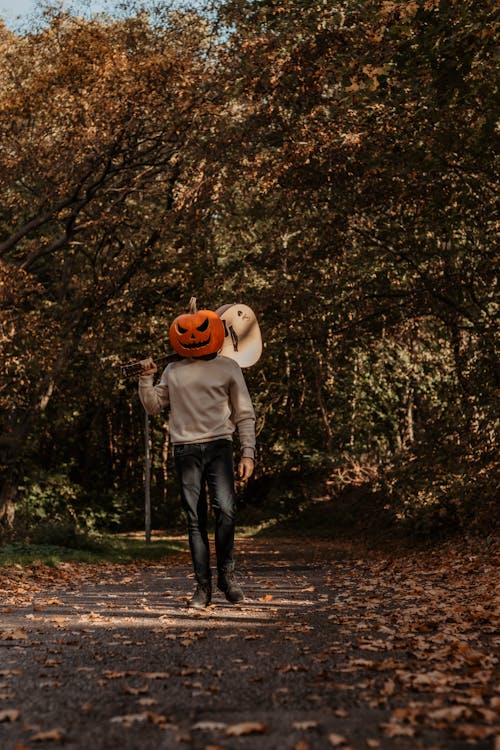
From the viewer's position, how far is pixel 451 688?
4.40 m

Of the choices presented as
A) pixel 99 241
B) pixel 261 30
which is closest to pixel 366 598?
pixel 261 30

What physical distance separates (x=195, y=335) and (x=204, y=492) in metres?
1.28

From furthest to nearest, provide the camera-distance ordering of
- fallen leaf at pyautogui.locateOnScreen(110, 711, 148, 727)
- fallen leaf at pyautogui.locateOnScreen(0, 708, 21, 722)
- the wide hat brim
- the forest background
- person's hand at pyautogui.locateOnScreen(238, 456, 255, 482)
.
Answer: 1. the forest background
2. the wide hat brim
3. person's hand at pyautogui.locateOnScreen(238, 456, 255, 482)
4. fallen leaf at pyautogui.locateOnScreen(0, 708, 21, 722)
5. fallen leaf at pyautogui.locateOnScreen(110, 711, 148, 727)

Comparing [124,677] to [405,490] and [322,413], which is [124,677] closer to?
[405,490]

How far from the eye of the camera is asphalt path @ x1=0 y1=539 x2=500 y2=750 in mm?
3646

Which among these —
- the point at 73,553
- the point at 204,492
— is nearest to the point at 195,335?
the point at 204,492

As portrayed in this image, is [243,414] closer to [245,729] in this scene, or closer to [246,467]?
[246,467]

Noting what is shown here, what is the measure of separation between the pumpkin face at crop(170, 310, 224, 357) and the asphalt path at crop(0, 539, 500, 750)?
2111 millimetres

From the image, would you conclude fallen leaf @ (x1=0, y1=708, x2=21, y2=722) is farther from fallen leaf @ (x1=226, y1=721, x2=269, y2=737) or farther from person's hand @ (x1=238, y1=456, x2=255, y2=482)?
person's hand @ (x1=238, y1=456, x2=255, y2=482)

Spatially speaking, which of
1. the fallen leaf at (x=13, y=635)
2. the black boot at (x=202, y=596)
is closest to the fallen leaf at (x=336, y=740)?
the fallen leaf at (x=13, y=635)

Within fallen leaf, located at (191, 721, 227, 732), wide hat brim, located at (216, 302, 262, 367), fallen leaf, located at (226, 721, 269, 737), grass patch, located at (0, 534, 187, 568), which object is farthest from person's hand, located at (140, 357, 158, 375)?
grass patch, located at (0, 534, 187, 568)

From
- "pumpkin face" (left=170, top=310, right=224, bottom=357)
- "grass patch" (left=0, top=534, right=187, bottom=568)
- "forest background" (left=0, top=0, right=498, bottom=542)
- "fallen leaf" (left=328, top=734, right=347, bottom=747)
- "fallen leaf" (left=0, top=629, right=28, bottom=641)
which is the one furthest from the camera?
"grass patch" (left=0, top=534, right=187, bottom=568)

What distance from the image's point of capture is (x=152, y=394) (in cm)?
782

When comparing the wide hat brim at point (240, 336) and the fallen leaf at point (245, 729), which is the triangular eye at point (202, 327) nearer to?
the wide hat brim at point (240, 336)
